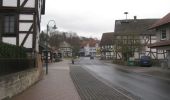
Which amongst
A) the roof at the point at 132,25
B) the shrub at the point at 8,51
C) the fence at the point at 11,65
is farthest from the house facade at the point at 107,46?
the shrub at the point at 8,51

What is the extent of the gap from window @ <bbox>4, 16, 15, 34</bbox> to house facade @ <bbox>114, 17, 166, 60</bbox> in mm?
32205

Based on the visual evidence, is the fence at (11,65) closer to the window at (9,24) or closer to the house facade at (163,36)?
the window at (9,24)

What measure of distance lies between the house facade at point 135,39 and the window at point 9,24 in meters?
32.2

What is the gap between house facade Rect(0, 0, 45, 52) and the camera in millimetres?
25078

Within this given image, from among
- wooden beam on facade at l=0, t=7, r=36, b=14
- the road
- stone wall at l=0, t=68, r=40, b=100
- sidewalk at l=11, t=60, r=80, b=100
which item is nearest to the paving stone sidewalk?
sidewalk at l=11, t=60, r=80, b=100

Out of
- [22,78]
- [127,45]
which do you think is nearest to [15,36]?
[22,78]

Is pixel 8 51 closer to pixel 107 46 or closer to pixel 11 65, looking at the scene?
pixel 11 65

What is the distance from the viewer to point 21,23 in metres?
25.2

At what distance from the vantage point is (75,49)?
147 meters

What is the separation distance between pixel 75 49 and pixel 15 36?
121616mm

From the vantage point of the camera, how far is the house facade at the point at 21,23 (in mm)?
25078

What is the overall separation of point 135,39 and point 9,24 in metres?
37.5

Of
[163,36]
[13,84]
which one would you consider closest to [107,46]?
[163,36]

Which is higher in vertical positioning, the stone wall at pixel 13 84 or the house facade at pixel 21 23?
the house facade at pixel 21 23
